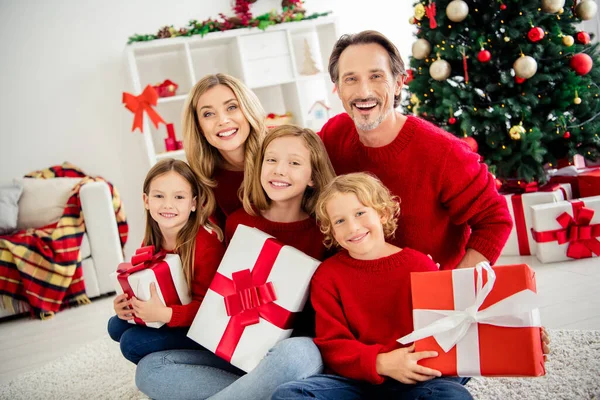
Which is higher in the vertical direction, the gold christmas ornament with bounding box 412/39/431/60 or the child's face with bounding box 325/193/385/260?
the gold christmas ornament with bounding box 412/39/431/60

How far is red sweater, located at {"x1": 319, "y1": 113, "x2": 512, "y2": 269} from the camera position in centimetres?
166

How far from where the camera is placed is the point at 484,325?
1.23m

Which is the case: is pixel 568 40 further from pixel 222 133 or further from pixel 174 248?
pixel 174 248

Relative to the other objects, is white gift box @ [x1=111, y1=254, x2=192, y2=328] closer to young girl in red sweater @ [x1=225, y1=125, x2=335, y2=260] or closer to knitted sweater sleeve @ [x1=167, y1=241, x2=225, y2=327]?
knitted sweater sleeve @ [x1=167, y1=241, x2=225, y2=327]

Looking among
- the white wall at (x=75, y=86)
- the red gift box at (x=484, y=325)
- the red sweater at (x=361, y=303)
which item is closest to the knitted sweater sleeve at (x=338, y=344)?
the red sweater at (x=361, y=303)

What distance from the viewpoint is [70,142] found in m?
4.32

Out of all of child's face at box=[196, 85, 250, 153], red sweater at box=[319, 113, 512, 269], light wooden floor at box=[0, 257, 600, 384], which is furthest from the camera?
light wooden floor at box=[0, 257, 600, 384]

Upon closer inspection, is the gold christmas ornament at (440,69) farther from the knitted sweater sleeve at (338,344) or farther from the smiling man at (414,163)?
the knitted sweater sleeve at (338,344)

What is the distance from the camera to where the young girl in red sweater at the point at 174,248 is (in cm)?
165

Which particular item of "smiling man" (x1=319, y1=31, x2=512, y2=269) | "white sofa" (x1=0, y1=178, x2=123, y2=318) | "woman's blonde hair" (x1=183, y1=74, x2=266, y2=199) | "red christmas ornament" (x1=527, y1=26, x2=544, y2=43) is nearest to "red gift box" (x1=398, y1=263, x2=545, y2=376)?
"smiling man" (x1=319, y1=31, x2=512, y2=269)

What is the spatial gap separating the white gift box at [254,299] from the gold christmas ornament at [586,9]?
91.4 inches

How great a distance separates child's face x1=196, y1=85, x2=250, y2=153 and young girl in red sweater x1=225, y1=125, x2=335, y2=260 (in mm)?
167

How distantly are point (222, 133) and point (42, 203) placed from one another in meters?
2.24

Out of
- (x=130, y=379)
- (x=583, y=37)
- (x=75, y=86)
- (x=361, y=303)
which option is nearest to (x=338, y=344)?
(x=361, y=303)
